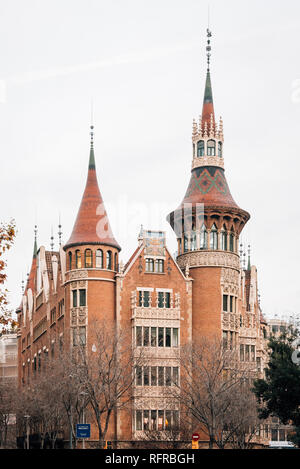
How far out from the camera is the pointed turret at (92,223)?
89.4m

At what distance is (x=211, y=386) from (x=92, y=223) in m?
22.7

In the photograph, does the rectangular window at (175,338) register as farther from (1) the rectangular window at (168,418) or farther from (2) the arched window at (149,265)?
(1) the rectangular window at (168,418)

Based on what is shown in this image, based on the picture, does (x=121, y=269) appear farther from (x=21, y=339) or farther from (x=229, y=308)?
(x=21, y=339)

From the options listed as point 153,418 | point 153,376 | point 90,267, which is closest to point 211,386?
point 153,376

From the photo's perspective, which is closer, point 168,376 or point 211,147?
point 168,376

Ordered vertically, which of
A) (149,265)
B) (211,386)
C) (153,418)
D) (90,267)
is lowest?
(153,418)

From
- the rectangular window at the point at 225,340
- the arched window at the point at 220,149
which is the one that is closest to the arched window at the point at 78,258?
the rectangular window at the point at 225,340

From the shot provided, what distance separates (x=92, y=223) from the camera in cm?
8994

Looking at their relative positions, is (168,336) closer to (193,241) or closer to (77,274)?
(193,241)

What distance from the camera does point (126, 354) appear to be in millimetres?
87062

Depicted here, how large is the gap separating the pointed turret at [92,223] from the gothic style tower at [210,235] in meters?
7.70

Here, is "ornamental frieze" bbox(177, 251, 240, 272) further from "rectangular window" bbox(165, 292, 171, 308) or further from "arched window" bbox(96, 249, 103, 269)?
"arched window" bbox(96, 249, 103, 269)
